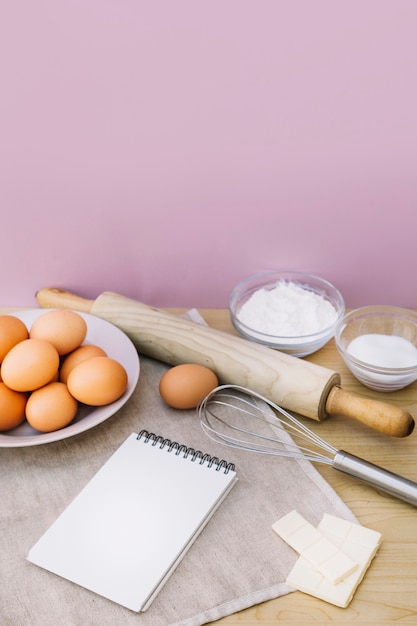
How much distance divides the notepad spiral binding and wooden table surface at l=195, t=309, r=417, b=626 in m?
0.13

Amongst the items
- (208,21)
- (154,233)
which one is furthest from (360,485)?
(208,21)

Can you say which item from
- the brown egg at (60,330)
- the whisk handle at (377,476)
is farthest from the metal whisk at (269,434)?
the brown egg at (60,330)

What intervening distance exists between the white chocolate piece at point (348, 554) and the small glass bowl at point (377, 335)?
0.26 m

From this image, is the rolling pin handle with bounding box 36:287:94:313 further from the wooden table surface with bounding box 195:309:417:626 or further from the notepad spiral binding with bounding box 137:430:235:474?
the wooden table surface with bounding box 195:309:417:626

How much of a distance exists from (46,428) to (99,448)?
0.08 meters

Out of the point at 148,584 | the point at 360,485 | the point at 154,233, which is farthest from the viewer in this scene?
the point at 154,233

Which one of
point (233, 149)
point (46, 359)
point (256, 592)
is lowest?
point (256, 592)

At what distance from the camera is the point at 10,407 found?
890 millimetres

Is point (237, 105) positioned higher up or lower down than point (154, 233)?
higher up

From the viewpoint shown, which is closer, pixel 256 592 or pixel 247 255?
pixel 256 592

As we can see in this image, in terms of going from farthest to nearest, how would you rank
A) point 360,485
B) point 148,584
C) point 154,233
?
point 154,233, point 360,485, point 148,584

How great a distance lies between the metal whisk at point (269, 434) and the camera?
0.84m

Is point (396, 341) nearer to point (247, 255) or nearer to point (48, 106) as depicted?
point (247, 255)

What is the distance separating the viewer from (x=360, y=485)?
879 millimetres
